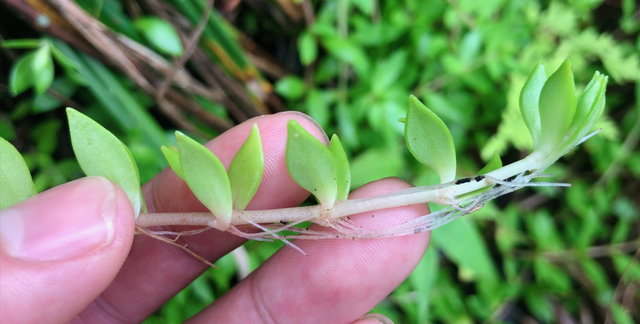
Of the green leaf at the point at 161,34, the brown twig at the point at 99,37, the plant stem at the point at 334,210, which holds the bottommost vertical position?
the plant stem at the point at 334,210

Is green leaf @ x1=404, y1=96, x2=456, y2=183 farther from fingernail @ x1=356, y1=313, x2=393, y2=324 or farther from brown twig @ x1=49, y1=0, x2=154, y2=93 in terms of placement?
brown twig @ x1=49, y1=0, x2=154, y2=93

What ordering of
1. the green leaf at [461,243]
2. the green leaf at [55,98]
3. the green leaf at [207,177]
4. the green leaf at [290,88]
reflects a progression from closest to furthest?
1. the green leaf at [207,177]
2. the green leaf at [55,98]
3. the green leaf at [461,243]
4. the green leaf at [290,88]

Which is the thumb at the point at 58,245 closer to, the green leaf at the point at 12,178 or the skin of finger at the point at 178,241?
the green leaf at the point at 12,178

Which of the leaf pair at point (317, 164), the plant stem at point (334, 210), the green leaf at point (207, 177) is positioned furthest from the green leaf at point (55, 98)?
the leaf pair at point (317, 164)

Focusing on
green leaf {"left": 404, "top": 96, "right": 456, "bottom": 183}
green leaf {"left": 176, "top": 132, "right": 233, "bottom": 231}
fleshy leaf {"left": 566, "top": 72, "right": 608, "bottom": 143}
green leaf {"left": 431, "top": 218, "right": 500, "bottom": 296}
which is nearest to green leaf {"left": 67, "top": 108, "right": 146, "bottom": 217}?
green leaf {"left": 176, "top": 132, "right": 233, "bottom": 231}

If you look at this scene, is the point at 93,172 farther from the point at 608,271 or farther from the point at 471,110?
the point at 608,271

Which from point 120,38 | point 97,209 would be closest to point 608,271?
point 97,209

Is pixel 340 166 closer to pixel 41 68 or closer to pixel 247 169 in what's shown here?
pixel 247 169
